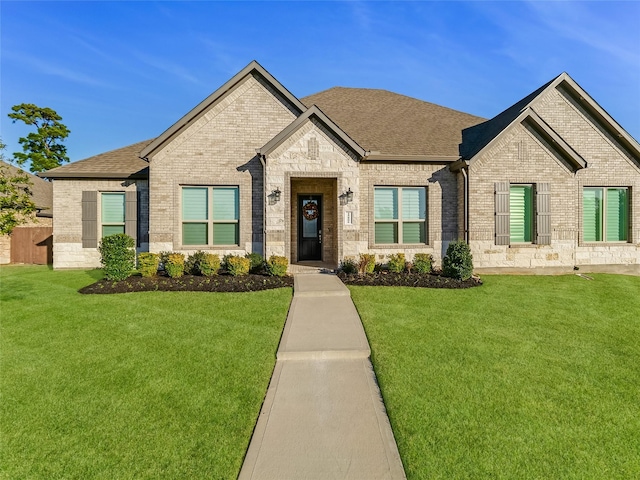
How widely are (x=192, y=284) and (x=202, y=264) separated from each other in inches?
38.7

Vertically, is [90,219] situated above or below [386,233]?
above

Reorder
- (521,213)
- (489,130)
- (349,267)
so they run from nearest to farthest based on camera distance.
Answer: (349,267), (521,213), (489,130)

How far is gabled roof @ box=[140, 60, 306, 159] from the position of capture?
9.62m

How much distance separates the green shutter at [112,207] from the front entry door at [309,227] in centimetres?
650

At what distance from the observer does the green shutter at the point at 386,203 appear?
10680 mm

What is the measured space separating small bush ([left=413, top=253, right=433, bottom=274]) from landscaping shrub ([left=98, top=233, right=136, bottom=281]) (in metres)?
8.29

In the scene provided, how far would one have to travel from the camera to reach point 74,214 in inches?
436

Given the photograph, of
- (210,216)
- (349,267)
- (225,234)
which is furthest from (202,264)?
(349,267)

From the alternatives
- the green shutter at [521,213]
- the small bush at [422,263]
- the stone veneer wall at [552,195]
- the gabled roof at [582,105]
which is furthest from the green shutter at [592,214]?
the small bush at [422,263]

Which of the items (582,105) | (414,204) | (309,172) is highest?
(582,105)

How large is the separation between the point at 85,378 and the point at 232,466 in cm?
253

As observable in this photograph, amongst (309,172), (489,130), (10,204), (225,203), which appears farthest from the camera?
(489,130)

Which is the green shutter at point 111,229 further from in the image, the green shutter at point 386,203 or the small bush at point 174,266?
the green shutter at point 386,203

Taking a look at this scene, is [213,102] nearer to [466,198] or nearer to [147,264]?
[147,264]
